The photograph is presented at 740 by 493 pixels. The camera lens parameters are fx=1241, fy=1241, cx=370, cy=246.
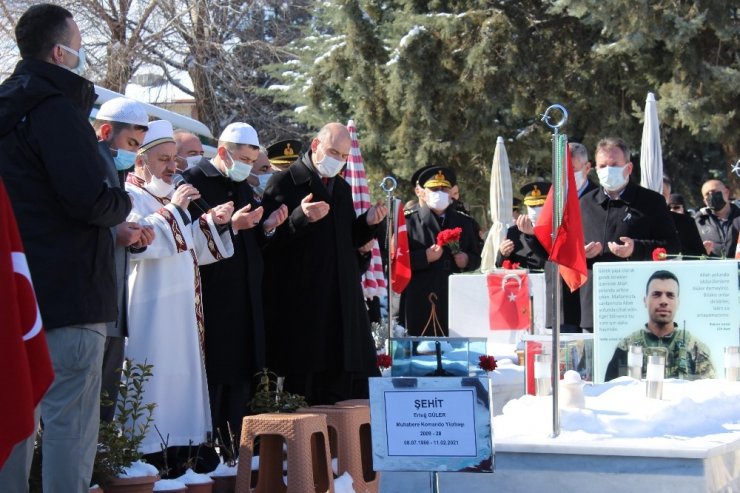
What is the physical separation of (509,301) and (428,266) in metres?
0.95

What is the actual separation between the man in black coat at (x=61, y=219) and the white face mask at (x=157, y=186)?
1.72m

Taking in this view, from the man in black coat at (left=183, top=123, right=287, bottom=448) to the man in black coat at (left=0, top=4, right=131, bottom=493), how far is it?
2.11 meters

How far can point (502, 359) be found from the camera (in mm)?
10195

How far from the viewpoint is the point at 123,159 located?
606cm

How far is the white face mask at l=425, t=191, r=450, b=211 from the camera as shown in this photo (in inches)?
470

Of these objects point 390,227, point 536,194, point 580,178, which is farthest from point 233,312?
point 536,194

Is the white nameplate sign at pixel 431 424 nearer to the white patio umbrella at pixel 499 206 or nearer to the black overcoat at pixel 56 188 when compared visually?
the black overcoat at pixel 56 188

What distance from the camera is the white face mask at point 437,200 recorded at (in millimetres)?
11938

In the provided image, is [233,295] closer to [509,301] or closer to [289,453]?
[289,453]

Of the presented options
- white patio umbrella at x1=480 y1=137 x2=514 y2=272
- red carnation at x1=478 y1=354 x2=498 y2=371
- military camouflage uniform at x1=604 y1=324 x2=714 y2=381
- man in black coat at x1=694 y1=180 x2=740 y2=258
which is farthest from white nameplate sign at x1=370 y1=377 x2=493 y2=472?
white patio umbrella at x1=480 y1=137 x2=514 y2=272

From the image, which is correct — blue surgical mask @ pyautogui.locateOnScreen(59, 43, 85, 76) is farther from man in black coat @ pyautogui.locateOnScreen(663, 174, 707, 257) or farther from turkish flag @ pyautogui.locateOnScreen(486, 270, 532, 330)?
man in black coat @ pyautogui.locateOnScreen(663, 174, 707, 257)

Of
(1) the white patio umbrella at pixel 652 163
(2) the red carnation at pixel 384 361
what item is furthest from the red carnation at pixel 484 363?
(1) the white patio umbrella at pixel 652 163

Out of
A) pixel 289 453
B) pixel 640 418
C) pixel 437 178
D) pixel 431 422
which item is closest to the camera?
pixel 431 422

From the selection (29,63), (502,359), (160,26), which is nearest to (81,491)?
(29,63)
